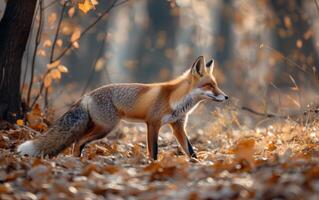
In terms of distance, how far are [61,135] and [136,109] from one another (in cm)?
107

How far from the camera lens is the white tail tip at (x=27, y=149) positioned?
6.99 m

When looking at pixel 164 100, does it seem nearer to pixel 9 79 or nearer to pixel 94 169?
pixel 9 79

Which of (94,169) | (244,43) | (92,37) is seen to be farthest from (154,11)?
(94,169)

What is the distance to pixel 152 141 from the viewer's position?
779 cm

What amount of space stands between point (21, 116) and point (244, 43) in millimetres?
10766

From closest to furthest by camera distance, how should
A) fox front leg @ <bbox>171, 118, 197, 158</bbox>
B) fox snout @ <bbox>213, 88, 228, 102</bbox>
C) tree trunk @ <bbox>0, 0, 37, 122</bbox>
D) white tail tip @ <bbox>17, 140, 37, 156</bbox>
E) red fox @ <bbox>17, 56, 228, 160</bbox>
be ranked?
white tail tip @ <bbox>17, 140, 37, 156</bbox>, red fox @ <bbox>17, 56, 228, 160</bbox>, fox front leg @ <bbox>171, 118, 197, 158</bbox>, fox snout @ <bbox>213, 88, 228, 102</bbox>, tree trunk @ <bbox>0, 0, 37, 122</bbox>

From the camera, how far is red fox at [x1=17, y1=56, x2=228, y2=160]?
24.9 feet

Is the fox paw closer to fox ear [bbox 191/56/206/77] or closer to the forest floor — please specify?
fox ear [bbox 191/56/206/77]

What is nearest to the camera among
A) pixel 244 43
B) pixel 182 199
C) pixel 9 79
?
pixel 182 199

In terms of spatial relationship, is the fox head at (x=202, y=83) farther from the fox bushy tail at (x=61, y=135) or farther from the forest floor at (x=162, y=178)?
the forest floor at (x=162, y=178)

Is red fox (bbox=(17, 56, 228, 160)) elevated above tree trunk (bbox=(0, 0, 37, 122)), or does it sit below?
below

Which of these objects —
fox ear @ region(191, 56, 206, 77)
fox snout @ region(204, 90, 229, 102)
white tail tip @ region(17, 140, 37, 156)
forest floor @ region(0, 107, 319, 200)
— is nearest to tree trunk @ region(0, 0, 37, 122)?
white tail tip @ region(17, 140, 37, 156)

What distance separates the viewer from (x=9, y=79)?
340 inches

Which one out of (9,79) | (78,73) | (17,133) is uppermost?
(9,79)
